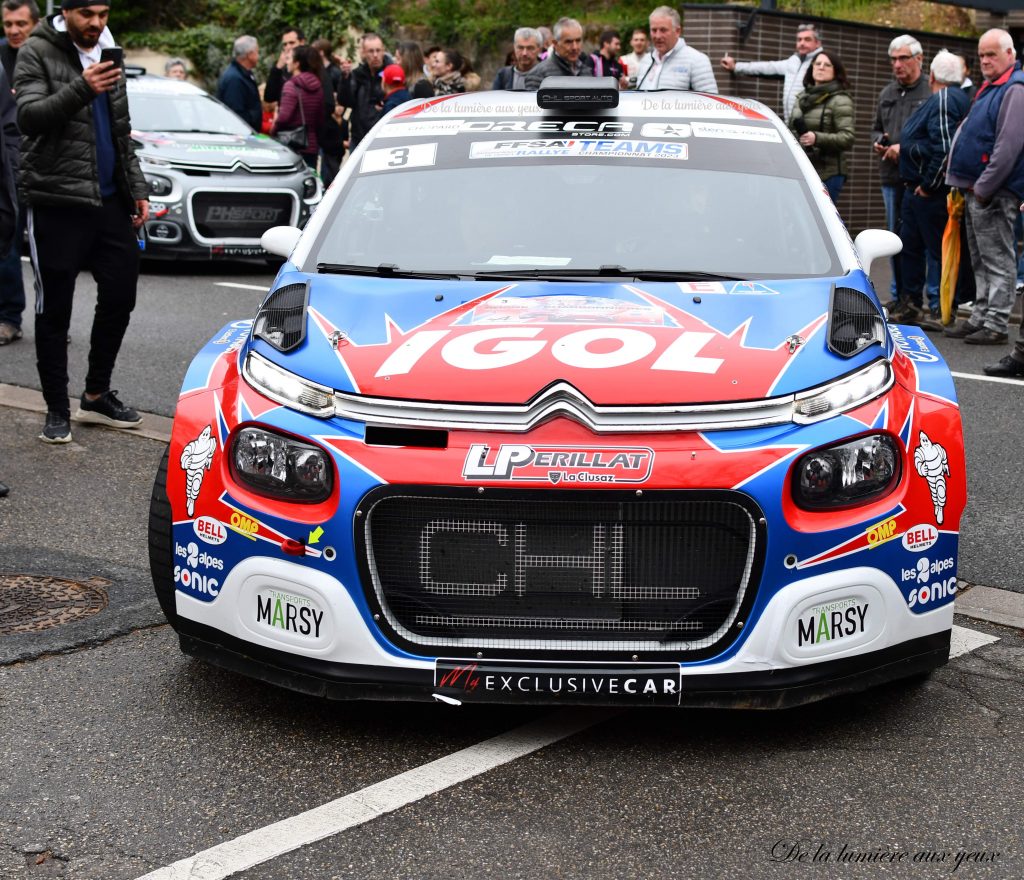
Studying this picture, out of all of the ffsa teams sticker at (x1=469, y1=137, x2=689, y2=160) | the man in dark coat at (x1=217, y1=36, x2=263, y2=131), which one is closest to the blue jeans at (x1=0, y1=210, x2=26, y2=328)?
the ffsa teams sticker at (x1=469, y1=137, x2=689, y2=160)

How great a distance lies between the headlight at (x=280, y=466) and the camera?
12.8ft

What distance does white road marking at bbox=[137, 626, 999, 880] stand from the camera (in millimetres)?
3355

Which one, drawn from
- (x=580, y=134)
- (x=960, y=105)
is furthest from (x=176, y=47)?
(x=580, y=134)

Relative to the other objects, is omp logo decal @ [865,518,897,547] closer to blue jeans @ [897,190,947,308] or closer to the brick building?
blue jeans @ [897,190,947,308]

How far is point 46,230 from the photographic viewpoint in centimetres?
720

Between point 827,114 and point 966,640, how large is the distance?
824 centimetres

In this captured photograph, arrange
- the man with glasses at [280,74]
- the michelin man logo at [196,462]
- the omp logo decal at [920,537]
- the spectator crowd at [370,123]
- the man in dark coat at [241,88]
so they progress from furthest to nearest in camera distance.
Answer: the man with glasses at [280,74]
the man in dark coat at [241,88]
the spectator crowd at [370,123]
the michelin man logo at [196,462]
the omp logo decal at [920,537]

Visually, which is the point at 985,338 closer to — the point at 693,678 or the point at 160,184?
the point at 160,184

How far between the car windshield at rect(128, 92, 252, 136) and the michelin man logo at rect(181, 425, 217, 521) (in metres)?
11.3

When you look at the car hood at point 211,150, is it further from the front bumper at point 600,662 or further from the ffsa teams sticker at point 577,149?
the front bumper at point 600,662

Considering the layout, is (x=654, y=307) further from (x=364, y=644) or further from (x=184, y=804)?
(x=184, y=804)

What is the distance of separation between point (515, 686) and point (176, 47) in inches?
1315

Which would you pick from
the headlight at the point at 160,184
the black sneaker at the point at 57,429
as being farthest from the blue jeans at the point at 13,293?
the headlight at the point at 160,184

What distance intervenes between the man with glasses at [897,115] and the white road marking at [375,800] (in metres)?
8.32
